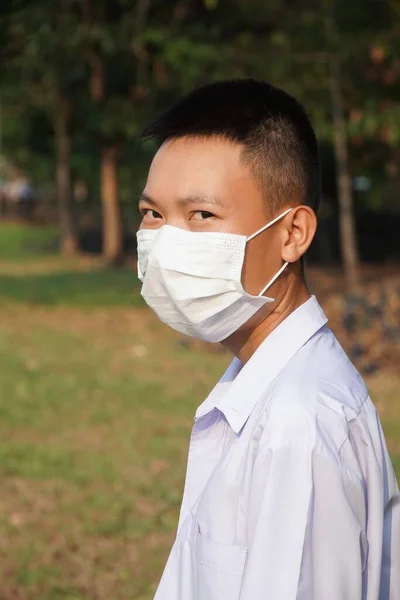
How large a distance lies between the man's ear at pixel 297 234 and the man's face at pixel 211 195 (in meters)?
0.02

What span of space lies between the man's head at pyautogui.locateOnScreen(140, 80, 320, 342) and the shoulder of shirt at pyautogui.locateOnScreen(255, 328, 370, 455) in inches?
10.7

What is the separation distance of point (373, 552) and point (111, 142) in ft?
71.6

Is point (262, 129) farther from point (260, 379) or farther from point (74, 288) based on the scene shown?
point (74, 288)

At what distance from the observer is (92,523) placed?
5891 millimetres

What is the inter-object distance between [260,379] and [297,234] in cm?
34

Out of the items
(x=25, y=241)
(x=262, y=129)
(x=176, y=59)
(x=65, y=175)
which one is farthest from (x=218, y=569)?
(x=25, y=241)

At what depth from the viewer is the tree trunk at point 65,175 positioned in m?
24.4

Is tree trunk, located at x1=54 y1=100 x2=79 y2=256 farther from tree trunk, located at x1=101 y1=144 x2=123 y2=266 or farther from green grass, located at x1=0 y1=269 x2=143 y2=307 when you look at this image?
green grass, located at x1=0 y1=269 x2=143 y2=307

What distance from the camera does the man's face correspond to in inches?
81.2

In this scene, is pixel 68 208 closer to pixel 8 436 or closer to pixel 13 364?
pixel 13 364

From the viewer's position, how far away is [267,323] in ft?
7.29

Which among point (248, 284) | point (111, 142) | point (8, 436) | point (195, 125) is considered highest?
point (111, 142)

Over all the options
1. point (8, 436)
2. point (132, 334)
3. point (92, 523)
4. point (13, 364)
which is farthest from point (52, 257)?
point (92, 523)

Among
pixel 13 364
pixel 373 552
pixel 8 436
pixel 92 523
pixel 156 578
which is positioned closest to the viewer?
pixel 373 552
